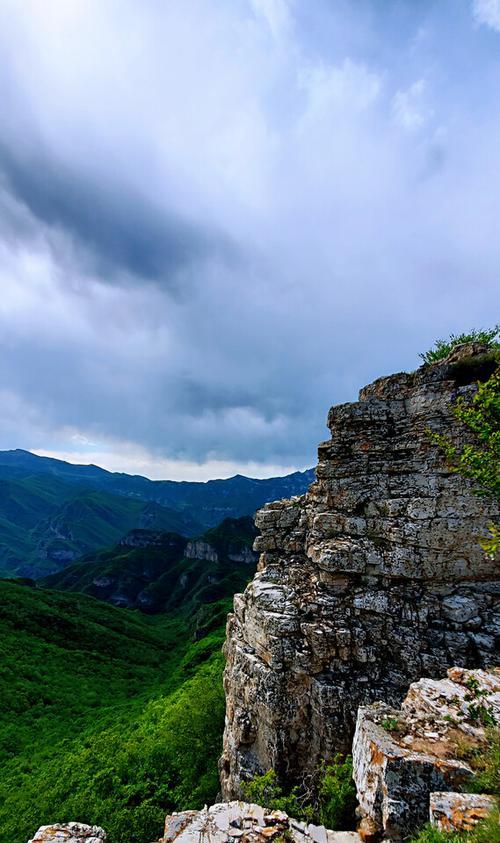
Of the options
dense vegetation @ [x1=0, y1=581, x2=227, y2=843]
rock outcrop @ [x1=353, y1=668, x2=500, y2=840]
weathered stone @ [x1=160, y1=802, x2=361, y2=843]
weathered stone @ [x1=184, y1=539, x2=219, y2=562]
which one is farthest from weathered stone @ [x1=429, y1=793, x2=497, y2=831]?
weathered stone @ [x1=184, y1=539, x2=219, y2=562]

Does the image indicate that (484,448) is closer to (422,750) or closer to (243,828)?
(422,750)

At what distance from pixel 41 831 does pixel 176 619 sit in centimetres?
12816

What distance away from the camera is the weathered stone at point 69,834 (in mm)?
8312

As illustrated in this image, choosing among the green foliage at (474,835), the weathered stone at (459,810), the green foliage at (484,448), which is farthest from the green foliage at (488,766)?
the green foliage at (484,448)

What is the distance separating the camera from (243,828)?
27.2ft

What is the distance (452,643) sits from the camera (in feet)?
45.7

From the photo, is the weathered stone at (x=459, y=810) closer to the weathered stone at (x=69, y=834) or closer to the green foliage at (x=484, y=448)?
the green foliage at (x=484, y=448)

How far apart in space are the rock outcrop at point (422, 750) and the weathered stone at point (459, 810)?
0.7 inches

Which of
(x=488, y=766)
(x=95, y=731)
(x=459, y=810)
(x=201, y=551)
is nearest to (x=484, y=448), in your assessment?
(x=488, y=766)

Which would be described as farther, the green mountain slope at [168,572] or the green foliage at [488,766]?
the green mountain slope at [168,572]

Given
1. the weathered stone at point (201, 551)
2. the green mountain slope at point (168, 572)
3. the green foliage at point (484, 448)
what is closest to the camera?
the green foliage at point (484, 448)

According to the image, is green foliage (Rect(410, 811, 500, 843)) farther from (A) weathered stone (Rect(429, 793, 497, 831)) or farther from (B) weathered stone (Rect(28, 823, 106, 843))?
(B) weathered stone (Rect(28, 823, 106, 843))

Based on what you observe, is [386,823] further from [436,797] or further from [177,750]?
[177,750]

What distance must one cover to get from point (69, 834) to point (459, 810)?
9.15 m
